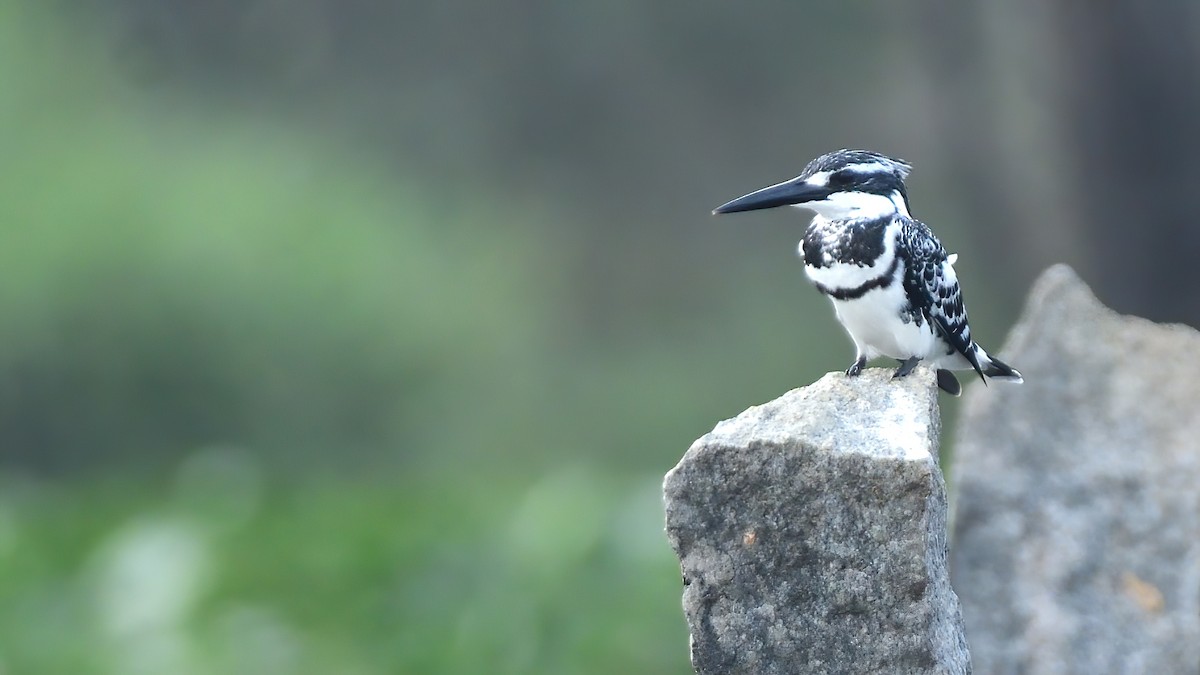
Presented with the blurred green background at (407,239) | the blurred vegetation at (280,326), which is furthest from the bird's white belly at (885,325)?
the blurred vegetation at (280,326)

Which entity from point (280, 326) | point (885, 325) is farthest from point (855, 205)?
point (280, 326)

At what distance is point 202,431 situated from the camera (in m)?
A: 9.66

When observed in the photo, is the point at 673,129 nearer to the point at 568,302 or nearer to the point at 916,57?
the point at 568,302

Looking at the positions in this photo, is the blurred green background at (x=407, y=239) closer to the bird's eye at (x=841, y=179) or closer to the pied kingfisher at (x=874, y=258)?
the pied kingfisher at (x=874, y=258)

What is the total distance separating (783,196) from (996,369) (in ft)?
1.95

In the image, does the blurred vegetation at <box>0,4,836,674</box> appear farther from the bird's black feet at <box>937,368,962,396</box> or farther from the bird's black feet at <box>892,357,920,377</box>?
the bird's black feet at <box>892,357,920,377</box>

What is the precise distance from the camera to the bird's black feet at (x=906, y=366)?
221cm

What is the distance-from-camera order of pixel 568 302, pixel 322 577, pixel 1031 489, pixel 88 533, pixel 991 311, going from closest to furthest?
pixel 1031 489 < pixel 322 577 < pixel 88 533 < pixel 991 311 < pixel 568 302

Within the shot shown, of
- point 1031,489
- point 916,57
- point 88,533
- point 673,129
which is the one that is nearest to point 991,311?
point 916,57

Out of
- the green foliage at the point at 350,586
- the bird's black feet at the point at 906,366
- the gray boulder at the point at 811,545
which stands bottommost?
the gray boulder at the point at 811,545

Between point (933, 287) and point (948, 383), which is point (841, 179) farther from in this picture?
point (948, 383)

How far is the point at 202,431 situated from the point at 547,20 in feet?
12.0

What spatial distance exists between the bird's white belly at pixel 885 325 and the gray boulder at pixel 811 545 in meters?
0.41

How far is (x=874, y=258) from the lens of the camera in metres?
2.22
